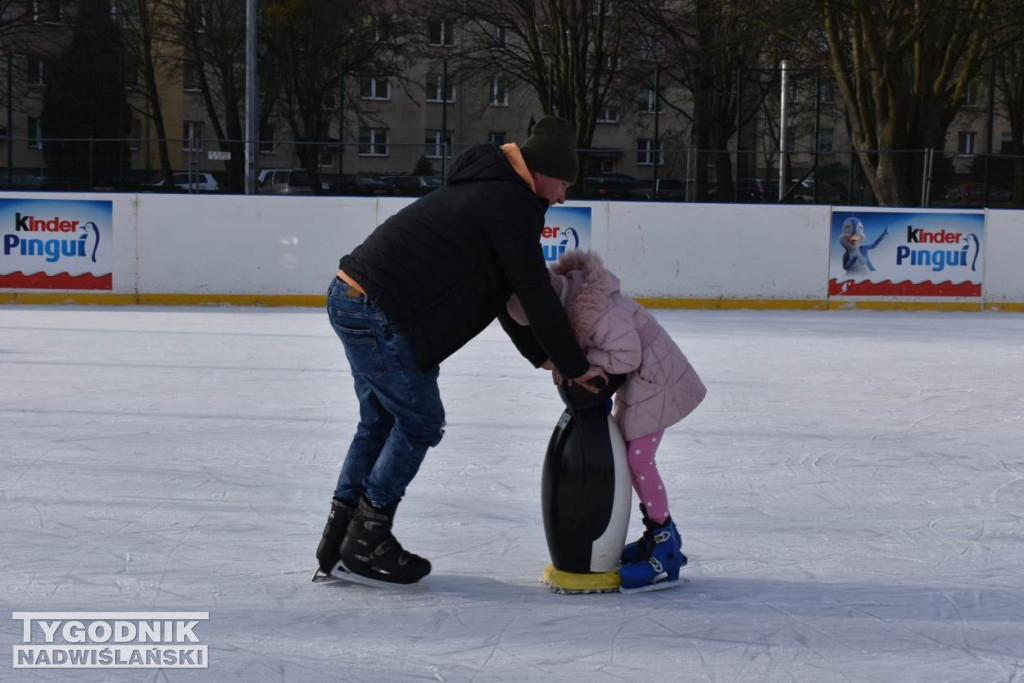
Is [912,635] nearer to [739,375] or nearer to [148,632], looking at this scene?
[148,632]

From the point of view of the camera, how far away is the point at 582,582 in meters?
3.67

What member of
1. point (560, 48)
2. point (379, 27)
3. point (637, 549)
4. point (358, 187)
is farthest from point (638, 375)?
point (379, 27)

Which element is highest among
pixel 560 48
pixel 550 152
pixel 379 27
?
pixel 379 27

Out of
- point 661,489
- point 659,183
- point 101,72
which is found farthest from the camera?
point 101,72

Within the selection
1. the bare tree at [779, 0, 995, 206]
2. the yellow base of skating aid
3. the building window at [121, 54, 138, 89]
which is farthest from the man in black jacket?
the building window at [121, 54, 138, 89]

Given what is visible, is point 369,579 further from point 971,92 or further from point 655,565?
point 971,92

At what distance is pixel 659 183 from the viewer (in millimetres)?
21703

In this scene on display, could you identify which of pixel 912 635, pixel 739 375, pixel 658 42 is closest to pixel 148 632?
pixel 912 635

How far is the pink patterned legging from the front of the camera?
3691mm

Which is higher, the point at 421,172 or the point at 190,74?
the point at 190,74

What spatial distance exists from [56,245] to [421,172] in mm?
8075

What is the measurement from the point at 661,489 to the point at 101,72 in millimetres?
28707

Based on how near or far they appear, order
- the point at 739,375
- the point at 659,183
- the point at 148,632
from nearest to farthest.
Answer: the point at 148,632, the point at 739,375, the point at 659,183

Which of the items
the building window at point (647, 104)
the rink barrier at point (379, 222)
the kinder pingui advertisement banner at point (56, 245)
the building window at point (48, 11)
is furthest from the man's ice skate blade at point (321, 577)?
the building window at point (647, 104)
